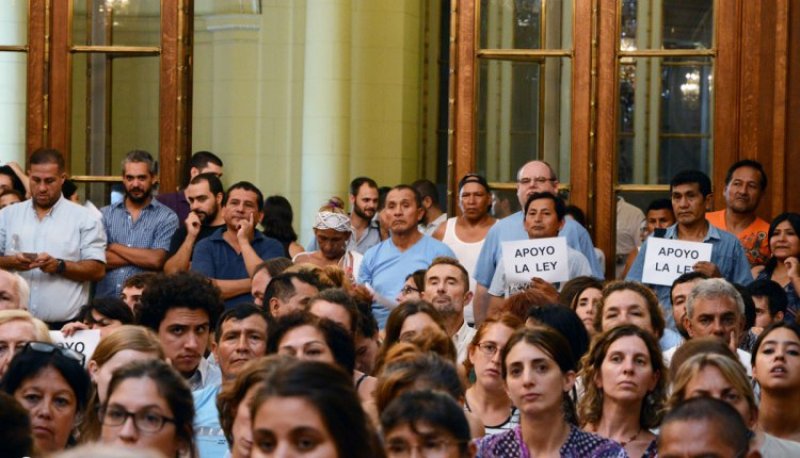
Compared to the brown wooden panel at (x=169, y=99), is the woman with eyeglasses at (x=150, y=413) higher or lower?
lower

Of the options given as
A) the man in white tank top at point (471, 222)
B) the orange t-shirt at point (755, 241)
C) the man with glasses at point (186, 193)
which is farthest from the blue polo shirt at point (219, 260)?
the orange t-shirt at point (755, 241)

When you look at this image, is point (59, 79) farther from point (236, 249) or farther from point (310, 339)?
point (310, 339)

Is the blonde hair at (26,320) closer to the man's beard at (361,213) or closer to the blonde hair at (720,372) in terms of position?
the blonde hair at (720,372)

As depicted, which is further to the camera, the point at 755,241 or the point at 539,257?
the point at 755,241

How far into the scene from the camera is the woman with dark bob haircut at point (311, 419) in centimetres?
331

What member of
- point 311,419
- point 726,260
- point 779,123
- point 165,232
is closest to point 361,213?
point 165,232

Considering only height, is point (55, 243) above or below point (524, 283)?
above

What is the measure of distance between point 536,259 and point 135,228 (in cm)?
259

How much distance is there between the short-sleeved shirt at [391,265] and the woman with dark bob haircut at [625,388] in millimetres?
3357

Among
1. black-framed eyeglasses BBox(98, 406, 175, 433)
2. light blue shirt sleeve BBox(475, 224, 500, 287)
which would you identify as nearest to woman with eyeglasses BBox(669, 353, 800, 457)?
black-framed eyeglasses BBox(98, 406, 175, 433)

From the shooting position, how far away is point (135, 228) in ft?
34.9

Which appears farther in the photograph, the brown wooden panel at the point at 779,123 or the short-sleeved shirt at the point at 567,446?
the brown wooden panel at the point at 779,123

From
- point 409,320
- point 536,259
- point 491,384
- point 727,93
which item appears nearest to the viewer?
point 491,384

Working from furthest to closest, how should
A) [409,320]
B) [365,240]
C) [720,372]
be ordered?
[365,240] → [409,320] → [720,372]
